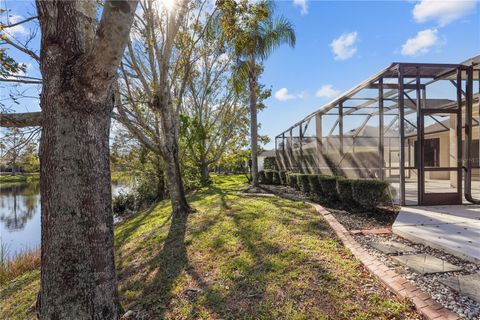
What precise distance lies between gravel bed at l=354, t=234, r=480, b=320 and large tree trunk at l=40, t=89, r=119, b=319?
9.88 feet

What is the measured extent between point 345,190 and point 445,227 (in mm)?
2206

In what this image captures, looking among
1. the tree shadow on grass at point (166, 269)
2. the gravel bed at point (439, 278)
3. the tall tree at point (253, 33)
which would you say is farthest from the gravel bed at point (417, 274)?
the tall tree at point (253, 33)

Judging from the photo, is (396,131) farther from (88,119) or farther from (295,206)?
(88,119)

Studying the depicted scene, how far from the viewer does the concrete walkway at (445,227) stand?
3.40 m

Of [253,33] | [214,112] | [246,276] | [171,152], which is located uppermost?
[253,33]

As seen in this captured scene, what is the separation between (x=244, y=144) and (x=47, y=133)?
1782 cm

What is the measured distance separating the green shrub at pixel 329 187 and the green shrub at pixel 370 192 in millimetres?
933

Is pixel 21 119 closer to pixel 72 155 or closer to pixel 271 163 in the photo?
pixel 72 155

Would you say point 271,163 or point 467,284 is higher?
point 271,163

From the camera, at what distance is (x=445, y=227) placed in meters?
4.33

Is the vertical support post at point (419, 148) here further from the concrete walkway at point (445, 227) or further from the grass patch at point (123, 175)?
the grass patch at point (123, 175)

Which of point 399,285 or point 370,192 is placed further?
point 370,192

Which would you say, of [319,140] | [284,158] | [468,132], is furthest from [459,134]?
[284,158]

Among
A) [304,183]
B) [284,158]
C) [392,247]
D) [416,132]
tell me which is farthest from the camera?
[284,158]
